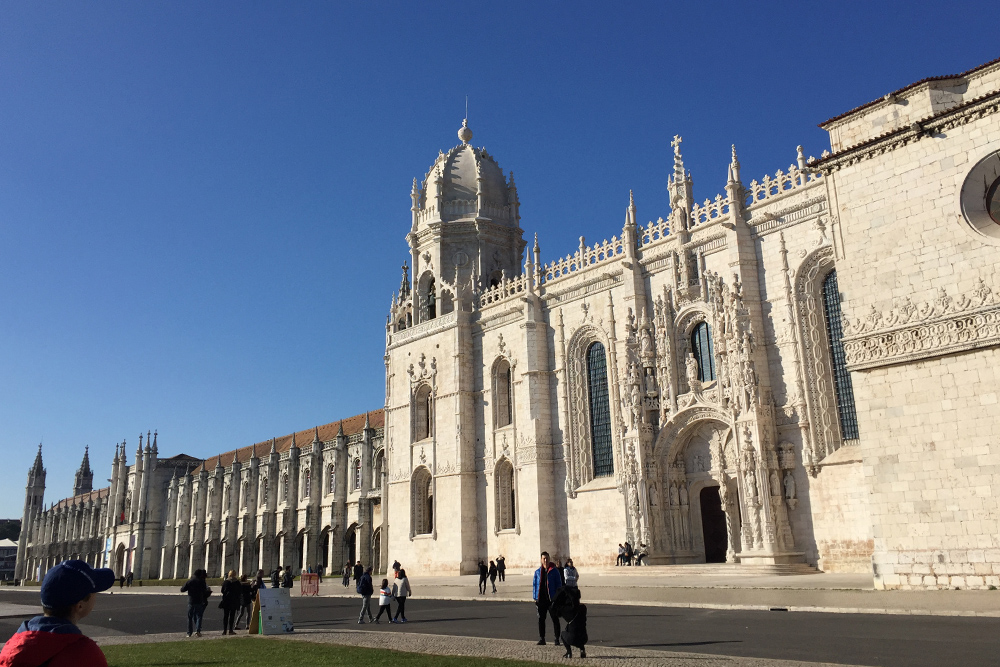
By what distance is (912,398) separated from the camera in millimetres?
17891

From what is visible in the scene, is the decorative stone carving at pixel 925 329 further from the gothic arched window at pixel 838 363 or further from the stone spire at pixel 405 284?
the stone spire at pixel 405 284

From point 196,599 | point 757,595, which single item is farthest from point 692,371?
point 196,599

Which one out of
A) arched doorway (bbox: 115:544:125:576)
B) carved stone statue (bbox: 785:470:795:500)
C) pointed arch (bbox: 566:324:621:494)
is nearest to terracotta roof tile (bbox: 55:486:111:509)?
arched doorway (bbox: 115:544:125:576)

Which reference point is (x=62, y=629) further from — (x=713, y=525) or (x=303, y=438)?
(x=303, y=438)

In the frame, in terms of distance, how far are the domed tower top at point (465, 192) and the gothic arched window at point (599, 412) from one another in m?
11.6

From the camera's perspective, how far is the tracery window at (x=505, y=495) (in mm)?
37281

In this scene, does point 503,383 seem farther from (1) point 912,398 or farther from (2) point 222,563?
(2) point 222,563

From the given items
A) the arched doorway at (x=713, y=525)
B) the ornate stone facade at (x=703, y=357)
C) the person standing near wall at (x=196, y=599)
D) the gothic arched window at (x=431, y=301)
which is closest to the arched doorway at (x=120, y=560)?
the ornate stone facade at (x=703, y=357)

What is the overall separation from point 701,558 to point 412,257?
22.4m

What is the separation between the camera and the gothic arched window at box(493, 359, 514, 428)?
126 ft

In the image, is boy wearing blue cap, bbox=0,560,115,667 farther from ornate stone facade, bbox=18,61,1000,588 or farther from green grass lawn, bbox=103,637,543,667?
ornate stone facade, bbox=18,61,1000,588

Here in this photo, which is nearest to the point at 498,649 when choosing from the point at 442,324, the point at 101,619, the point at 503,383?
the point at 101,619

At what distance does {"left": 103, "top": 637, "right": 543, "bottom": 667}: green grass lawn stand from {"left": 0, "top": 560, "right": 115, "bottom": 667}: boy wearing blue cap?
6.89 metres

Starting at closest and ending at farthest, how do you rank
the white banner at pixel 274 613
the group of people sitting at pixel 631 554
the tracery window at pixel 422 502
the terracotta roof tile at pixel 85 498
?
the white banner at pixel 274 613
the group of people sitting at pixel 631 554
the tracery window at pixel 422 502
the terracotta roof tile at pixel 85 498
